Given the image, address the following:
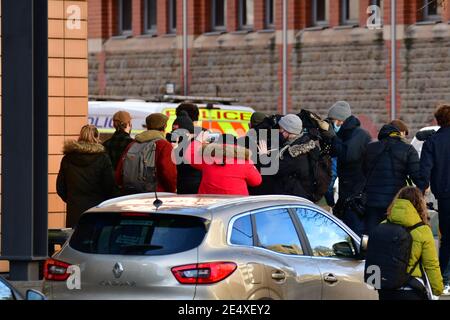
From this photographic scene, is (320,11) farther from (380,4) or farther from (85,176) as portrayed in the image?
(85,176)

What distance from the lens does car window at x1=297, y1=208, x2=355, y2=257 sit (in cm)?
1273

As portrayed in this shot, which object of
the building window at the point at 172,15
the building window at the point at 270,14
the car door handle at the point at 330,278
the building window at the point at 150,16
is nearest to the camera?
the car door handle at the point at 330,278

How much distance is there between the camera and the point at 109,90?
46188 mm

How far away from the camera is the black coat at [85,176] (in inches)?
633

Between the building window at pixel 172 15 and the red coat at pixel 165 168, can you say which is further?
the building window at pixel 172 15

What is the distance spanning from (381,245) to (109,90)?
3459cm

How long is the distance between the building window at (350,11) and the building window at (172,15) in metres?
5.78

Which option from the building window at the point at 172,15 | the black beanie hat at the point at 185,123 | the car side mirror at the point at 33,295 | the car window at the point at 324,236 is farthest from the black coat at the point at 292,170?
the building window at the point at 172,15

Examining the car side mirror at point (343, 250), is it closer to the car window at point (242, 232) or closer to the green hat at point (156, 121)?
the car window at point (242, 232)

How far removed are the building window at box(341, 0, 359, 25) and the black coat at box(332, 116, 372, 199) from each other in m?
24.5

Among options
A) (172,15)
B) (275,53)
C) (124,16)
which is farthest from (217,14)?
(124,16)

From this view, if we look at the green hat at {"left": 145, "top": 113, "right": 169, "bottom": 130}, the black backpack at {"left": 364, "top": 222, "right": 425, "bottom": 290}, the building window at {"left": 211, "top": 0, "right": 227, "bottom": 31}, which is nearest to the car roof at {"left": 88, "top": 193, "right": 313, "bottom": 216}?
the black backpack at {"left": 364, "top": 222, "right": 425, "bottom": 290}

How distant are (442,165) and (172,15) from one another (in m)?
29.7

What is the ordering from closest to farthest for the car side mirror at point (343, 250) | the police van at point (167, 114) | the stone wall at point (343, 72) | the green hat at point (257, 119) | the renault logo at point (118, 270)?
the renault logo at point (118, 270), the car side mirror at point (343, 250), the green hat at point (257, 119), the police van at point (167, 114), the stone wall at point (343, 72)
